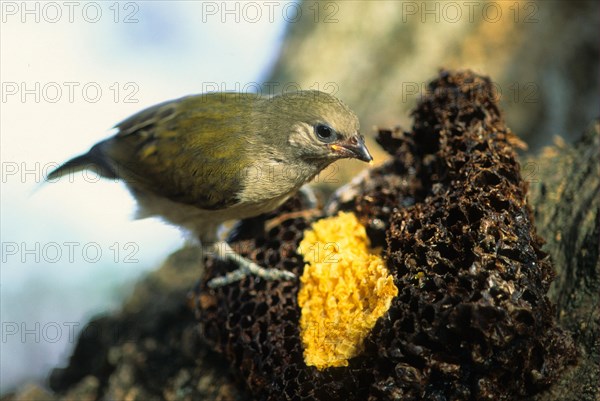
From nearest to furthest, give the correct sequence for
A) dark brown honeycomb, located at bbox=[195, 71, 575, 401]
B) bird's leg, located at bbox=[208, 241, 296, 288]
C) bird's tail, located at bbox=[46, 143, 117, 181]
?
dark brown honeycomb, located at bbox=[195, 71, 575, 401] < bird's leg, located at bbox=[208, 241, 296, 288] < bird's tail, located at bbox=[46, 143, 117, 181]

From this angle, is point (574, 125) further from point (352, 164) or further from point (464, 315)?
point (464, 315)

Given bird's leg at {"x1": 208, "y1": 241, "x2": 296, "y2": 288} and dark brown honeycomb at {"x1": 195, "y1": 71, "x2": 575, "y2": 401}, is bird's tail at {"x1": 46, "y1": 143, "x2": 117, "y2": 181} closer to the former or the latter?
bird's leg at {"x1": 208, "y1": 241, "x2": 296, "y2": 288}

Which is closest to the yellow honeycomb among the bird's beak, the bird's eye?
the bird's beak

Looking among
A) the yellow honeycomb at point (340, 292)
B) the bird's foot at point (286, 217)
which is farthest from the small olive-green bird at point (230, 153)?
the yellow honeycomb at point (340, 292)

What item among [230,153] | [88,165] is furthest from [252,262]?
[88,165]

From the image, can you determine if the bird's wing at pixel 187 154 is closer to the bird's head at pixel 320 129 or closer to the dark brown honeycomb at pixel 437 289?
the bird's head at pixel 320 129

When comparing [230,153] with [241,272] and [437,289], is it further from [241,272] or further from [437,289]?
[437,289]
